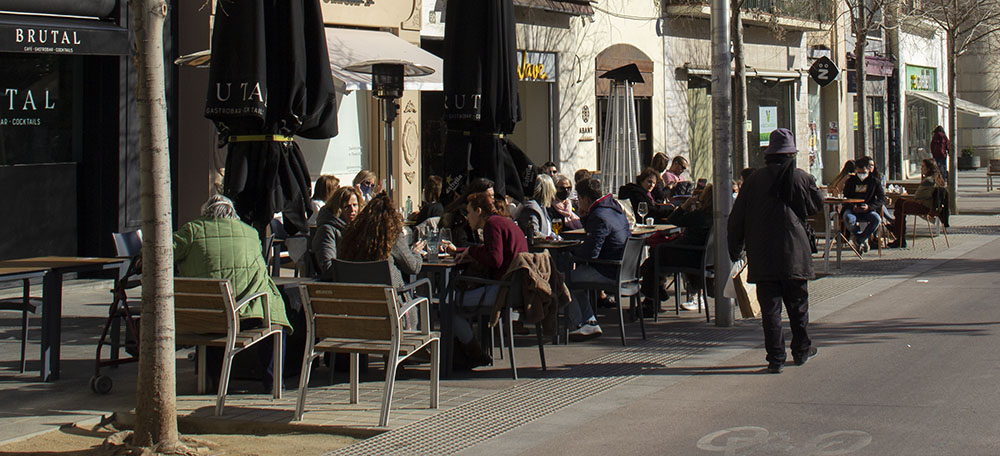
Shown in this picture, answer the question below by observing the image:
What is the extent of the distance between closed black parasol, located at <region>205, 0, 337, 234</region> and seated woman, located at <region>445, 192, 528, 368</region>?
5.19 ft

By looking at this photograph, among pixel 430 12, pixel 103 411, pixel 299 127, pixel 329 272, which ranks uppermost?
pixel 430 12

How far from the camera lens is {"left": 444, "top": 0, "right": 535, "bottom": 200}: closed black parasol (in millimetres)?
11398

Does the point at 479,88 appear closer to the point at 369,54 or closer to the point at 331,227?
the point at 331,227

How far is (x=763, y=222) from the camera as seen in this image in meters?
9.15

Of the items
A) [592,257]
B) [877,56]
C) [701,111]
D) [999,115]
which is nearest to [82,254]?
[592,257]

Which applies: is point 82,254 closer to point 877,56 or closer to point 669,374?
point 669,374

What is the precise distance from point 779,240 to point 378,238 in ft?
9.88

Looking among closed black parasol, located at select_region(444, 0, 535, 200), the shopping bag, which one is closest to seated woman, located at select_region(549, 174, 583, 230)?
closed black parasol, located at select_region(444, 0, 535, 200)

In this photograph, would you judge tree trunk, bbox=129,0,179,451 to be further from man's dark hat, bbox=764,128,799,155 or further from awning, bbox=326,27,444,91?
awning, bbox=326,27,444,91

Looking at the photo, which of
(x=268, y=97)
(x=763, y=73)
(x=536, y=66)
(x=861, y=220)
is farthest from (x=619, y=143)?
(x=268, y=97)

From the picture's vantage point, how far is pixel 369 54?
16438mm

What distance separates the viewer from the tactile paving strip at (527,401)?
22.4ft

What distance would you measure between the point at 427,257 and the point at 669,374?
2.08 metres

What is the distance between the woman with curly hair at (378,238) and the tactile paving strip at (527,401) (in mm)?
1164
